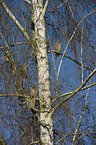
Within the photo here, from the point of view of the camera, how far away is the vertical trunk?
376 cm

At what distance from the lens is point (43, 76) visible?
3939 millimetres

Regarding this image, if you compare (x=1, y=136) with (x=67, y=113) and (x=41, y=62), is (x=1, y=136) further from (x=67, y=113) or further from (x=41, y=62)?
(x=41, y=62)

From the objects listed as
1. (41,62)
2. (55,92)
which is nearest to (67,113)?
(55,92)

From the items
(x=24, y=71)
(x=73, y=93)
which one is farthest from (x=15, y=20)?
(x=73, y=93)

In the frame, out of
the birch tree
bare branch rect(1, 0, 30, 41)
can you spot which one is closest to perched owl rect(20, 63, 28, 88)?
the birch tree

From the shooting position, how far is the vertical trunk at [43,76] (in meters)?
3.76

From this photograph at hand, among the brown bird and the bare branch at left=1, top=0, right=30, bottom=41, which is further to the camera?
the bare branch at left=1, top=0, right=30, bottom=41

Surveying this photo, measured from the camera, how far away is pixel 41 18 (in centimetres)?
428

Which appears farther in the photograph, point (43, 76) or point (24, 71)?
point (43, 76)

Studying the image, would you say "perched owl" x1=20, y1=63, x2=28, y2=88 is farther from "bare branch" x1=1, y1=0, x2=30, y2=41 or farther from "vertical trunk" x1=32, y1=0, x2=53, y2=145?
"bare branch" x1=1, y1=0, x2=30, y2=41

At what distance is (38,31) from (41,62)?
60 centimetres

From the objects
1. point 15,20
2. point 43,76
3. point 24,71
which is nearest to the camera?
point 24,71

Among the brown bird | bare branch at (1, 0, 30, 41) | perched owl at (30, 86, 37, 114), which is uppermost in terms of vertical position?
bare branch at (1, 0, 30, 41)

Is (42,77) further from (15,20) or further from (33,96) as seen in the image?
(15,20)
